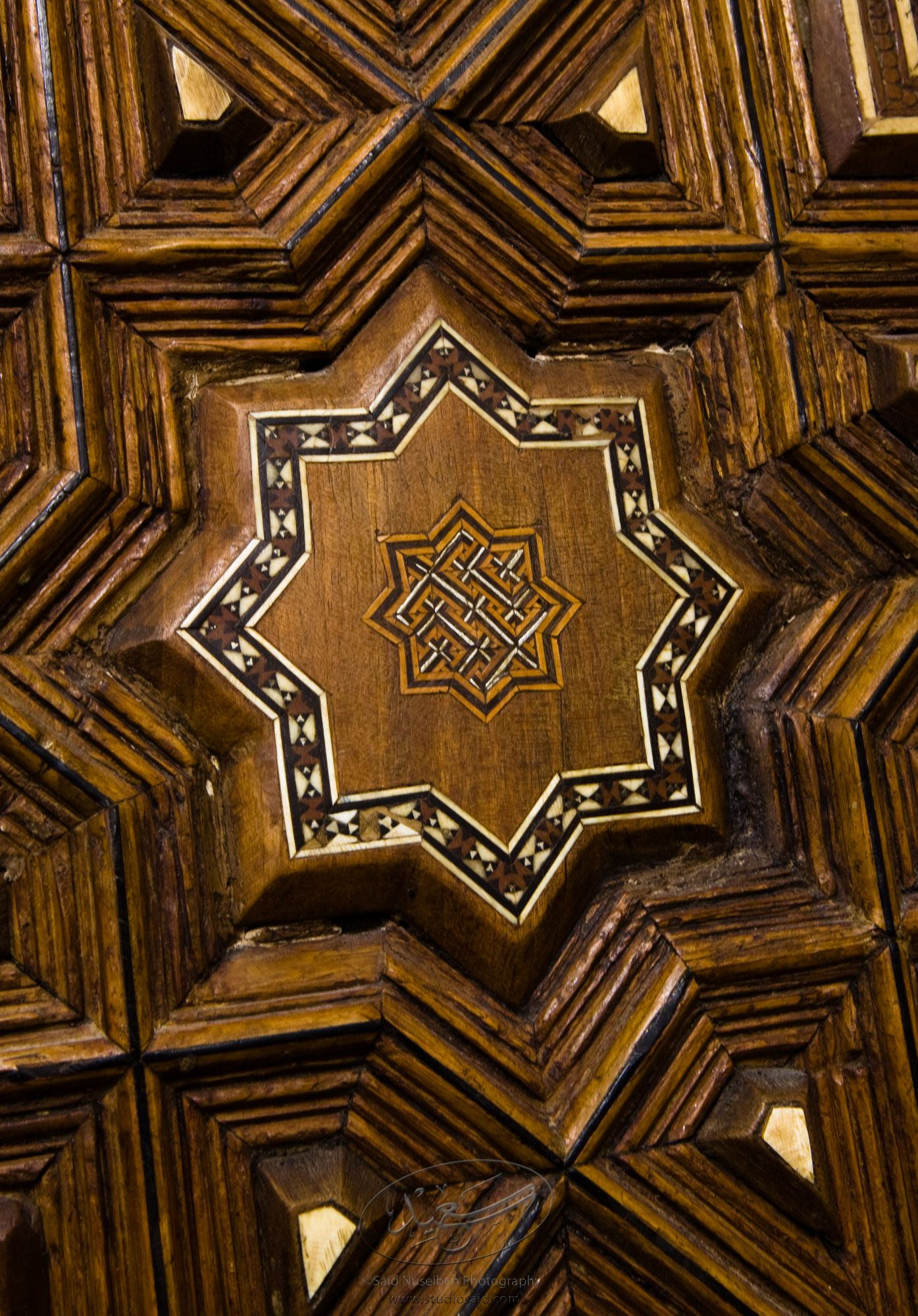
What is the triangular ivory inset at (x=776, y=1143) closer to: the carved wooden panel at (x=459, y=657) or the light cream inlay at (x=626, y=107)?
the carved wooden panel at (x=459, y=657)

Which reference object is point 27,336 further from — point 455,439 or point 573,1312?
point 573,1312

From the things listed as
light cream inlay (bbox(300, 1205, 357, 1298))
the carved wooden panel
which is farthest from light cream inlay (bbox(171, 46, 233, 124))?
light cream inlay (bbox(300, 1205, 357, 1298))

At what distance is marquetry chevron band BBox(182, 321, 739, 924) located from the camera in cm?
147

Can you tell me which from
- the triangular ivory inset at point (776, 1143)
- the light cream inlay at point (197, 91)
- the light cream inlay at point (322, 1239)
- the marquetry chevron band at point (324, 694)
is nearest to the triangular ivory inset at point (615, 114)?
the marquetry chevron band at point (324, 694)

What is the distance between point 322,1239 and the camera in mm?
1397

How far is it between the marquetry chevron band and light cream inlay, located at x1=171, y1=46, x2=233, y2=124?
0.40m

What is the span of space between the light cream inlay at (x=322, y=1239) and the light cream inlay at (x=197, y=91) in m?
1.45

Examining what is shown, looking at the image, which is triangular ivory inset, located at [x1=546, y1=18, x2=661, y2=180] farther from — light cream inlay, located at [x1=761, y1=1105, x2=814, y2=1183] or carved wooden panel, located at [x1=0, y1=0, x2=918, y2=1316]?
light cream inlay, located at [x1=761, y1=1105, x2=814, y2=1183]

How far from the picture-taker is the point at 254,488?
4.91ft

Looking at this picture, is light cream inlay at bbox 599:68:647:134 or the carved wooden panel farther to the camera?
light cream inlay at bbox 599:68:647:134

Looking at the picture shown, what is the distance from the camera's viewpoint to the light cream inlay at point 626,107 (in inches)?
62.6

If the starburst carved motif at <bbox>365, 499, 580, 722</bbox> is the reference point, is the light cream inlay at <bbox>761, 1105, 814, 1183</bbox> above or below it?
below

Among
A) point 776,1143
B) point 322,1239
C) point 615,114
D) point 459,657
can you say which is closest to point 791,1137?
point 776,1143

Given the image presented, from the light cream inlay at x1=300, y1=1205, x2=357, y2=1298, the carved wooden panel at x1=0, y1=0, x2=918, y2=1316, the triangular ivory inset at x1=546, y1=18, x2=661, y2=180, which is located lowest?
the light cream inlay at x1=300, y1=1205, x2=357, y2=1298
